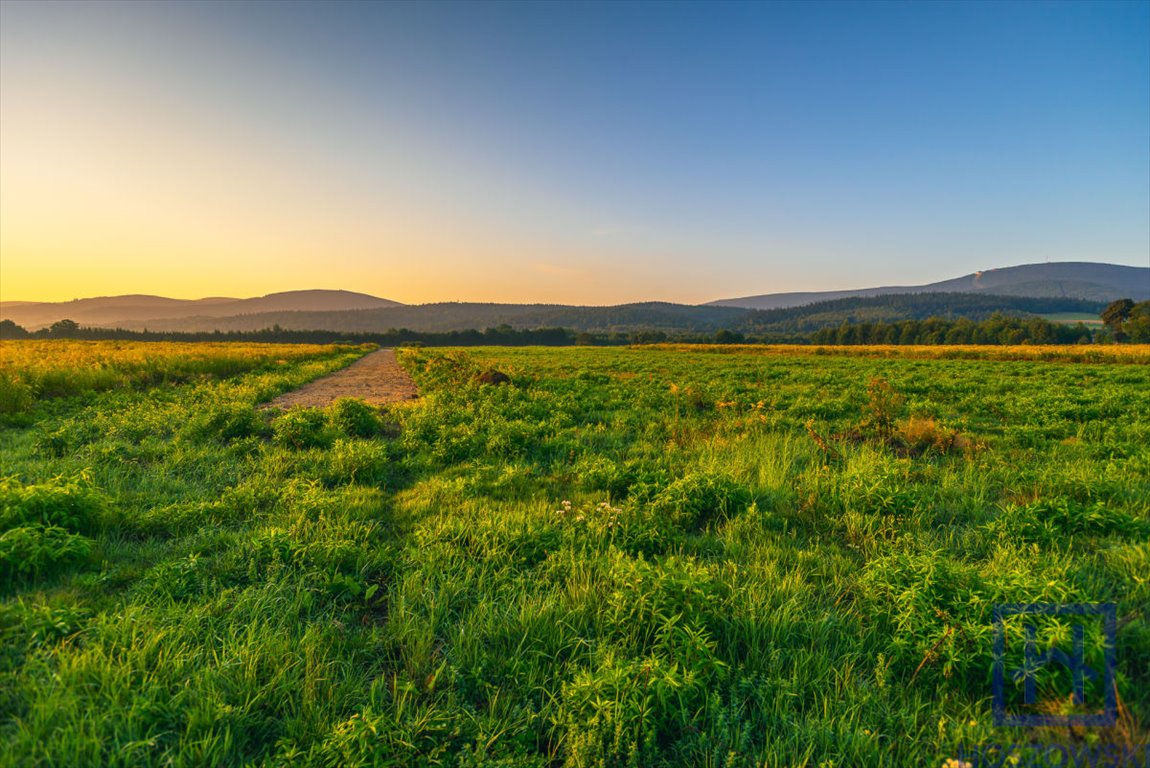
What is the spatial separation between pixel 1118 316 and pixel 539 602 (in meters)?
147

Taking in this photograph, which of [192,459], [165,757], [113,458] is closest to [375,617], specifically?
[165,757]

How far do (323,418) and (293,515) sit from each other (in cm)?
502

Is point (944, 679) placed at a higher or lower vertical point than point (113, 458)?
lower

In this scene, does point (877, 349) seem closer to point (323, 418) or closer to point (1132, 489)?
point (1132, 489)

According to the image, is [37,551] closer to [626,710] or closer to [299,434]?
[626,710]

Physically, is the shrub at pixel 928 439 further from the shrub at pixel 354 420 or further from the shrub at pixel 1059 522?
the shrub at pixel 354 420

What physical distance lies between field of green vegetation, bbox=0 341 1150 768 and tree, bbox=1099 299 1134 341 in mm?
131222

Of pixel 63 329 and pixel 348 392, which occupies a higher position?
pixel 63 329

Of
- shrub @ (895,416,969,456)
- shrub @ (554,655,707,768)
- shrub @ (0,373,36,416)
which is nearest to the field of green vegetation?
shrub @ (554,655,707,768)

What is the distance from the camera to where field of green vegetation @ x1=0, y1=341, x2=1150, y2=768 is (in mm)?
2295

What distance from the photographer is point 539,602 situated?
3357 millimetres

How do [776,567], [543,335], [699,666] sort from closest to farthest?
[699,666]
[776,567]
[543,335]

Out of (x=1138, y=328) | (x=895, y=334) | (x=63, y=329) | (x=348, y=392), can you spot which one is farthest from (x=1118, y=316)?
(x=63, y=329)

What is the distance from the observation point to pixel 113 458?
7.02m
